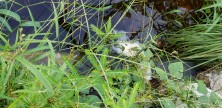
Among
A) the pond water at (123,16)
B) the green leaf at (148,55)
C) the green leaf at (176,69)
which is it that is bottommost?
the green leaf at (176,69)

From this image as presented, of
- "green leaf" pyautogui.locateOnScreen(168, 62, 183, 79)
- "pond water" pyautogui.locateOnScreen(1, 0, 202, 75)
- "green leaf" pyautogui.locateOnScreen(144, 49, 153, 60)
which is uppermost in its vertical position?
"pond water" pyautogui.locateOnScreen(1, 0, 202, 75)

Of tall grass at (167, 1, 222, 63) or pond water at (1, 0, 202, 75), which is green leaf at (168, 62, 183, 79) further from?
tall grass at (167, 1, 222, 63)

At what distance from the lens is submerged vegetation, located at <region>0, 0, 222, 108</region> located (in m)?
1.41

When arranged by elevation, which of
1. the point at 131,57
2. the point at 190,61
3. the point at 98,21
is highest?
the point at 98,21

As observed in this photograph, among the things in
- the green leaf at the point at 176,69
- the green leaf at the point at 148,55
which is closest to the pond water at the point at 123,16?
the green leaf at the point at 148,55

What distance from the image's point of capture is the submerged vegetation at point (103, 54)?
1411 millimetres

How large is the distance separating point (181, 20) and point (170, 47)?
0.21m

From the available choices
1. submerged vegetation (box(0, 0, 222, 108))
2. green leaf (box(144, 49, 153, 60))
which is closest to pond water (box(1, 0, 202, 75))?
submerged vegetation (box(0, 0, 222, 108))

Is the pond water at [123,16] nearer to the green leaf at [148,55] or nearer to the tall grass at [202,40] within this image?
the tall grass at [202,40]

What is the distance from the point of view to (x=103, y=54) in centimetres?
154

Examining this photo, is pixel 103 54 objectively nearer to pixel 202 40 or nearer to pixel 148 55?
pixel 148 55

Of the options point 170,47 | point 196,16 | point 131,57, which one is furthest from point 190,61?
point 131,57

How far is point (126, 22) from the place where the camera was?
8.39ft

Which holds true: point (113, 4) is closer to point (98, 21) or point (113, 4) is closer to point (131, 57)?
point (98, 21)
